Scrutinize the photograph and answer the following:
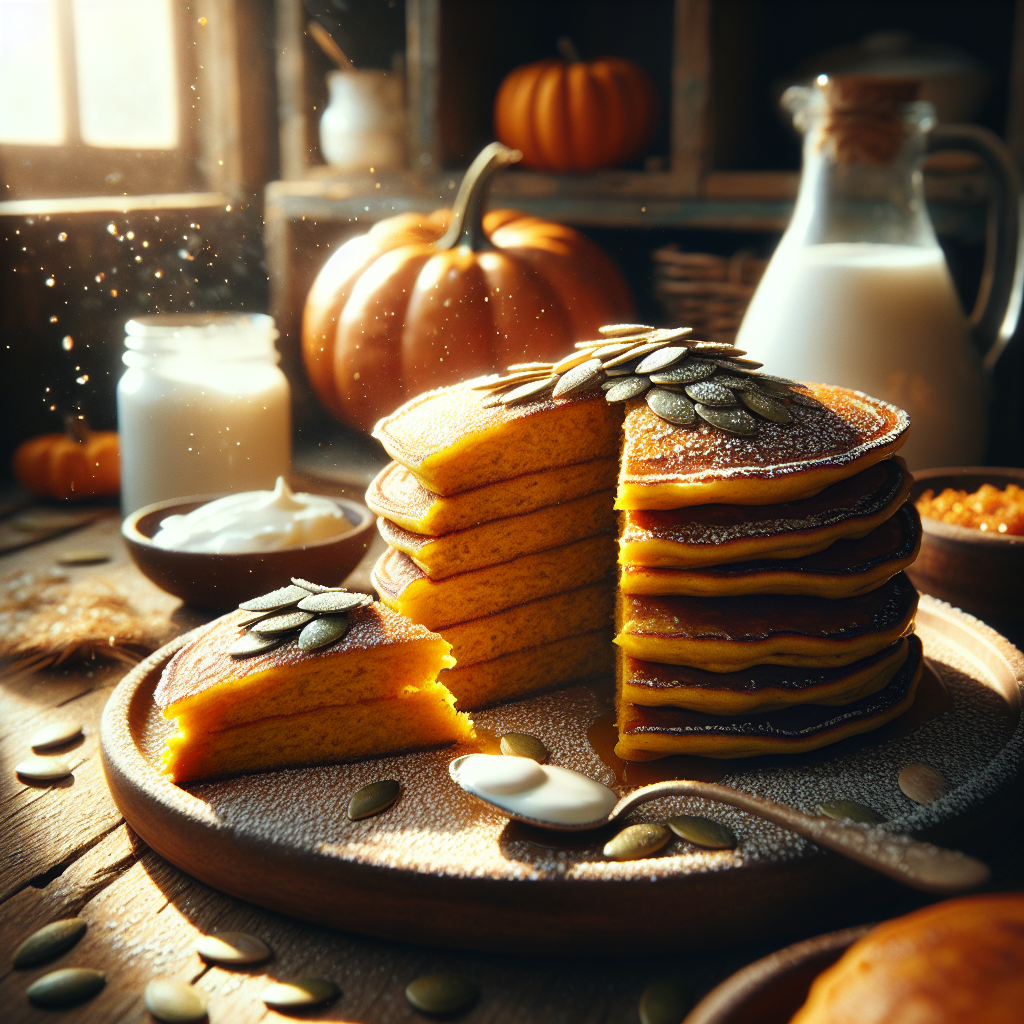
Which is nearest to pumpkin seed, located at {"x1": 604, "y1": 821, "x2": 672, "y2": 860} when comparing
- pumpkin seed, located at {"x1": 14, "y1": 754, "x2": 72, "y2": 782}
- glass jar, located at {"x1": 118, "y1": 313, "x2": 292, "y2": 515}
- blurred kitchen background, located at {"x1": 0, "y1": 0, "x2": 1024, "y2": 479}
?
→ pumpkin seed, located at {"x1": 14, "y1": 754, "x2": 72, "y2": 782}

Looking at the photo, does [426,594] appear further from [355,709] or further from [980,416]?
[980,416]

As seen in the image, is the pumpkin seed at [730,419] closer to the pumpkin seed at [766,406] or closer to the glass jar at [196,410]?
the pumpkin seed at [766,406]

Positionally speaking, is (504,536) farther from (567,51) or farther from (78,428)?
(567,51)

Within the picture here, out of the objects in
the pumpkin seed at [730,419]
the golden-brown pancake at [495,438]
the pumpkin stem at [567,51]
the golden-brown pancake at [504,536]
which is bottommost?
the golden-brown pancake at [504,536]

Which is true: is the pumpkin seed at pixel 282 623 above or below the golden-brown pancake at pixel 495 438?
below

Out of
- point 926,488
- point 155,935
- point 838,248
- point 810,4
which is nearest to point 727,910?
point 155,935

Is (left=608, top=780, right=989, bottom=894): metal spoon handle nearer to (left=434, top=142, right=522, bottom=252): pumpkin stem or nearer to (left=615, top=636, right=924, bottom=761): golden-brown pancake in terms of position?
(left=615, top=636, right=924, bottom=761): golden-brown pancake

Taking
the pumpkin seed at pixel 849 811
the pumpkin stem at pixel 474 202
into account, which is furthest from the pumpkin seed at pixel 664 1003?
the pumpkin stem at pixel 474 202
